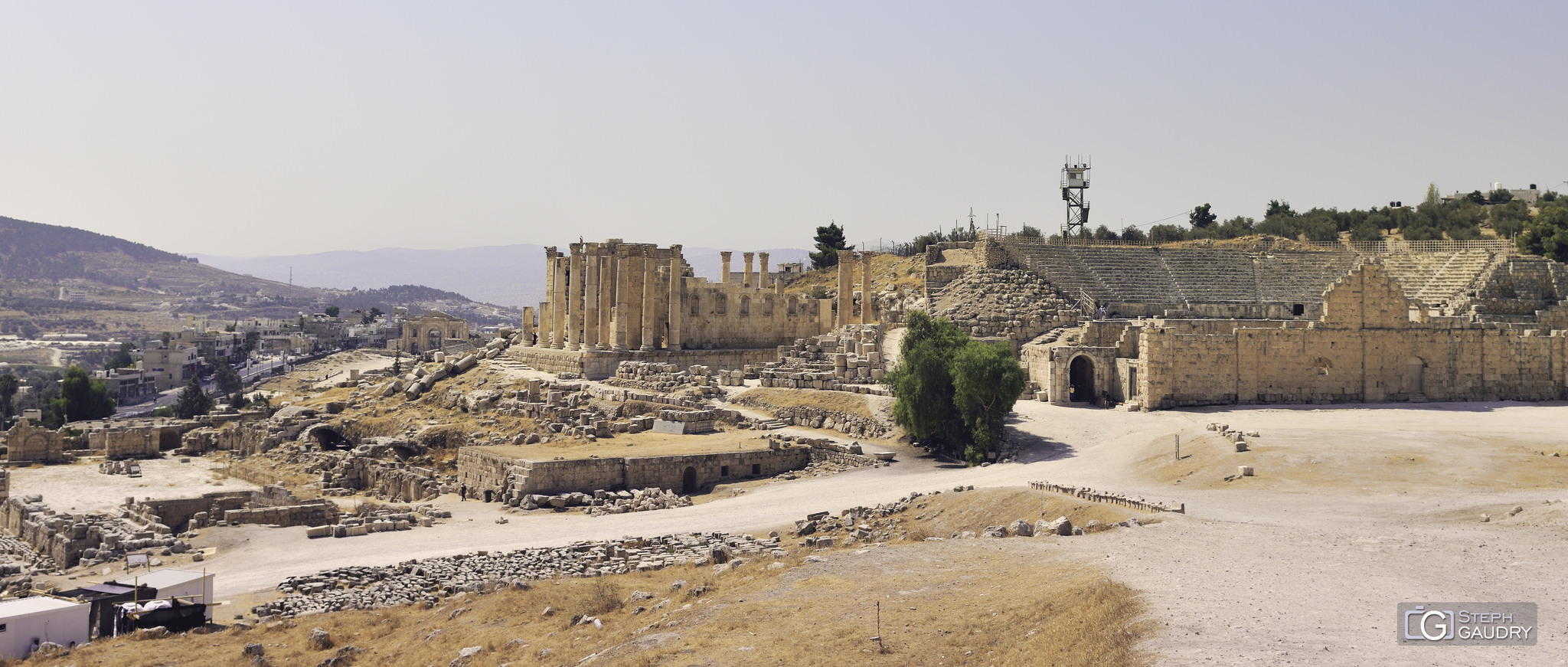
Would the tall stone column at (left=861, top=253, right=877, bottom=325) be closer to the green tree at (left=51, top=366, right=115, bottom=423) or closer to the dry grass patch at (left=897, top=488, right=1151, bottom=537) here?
the dry grass patch at (left=897, top=488, right=1151, bottom=537)

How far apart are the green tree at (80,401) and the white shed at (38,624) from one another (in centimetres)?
5710

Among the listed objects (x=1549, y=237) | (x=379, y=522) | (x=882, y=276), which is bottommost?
(x=379, y=522)

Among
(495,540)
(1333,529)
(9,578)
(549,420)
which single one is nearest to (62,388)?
(549,420)

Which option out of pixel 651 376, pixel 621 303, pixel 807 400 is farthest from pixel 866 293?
pixel 807 400

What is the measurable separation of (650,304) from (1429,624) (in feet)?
144

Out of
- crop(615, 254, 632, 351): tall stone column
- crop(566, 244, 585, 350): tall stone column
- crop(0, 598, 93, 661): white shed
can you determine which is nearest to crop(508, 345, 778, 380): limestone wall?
crop(615, 254, 632, 351): tall stone column

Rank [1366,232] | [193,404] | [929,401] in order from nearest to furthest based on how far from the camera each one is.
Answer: [929,401], [193,404], [1366,232]

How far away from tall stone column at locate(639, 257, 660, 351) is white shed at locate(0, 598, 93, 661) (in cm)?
3372

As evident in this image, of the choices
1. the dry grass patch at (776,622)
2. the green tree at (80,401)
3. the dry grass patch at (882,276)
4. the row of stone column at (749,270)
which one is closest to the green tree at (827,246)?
the dry grass patch at (882,276)

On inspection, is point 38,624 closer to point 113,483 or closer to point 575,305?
point 113,483

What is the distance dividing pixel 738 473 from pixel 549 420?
36.1 ft

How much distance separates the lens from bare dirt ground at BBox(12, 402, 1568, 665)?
14453 mm

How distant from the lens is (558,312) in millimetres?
59094

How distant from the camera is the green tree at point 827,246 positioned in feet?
322
